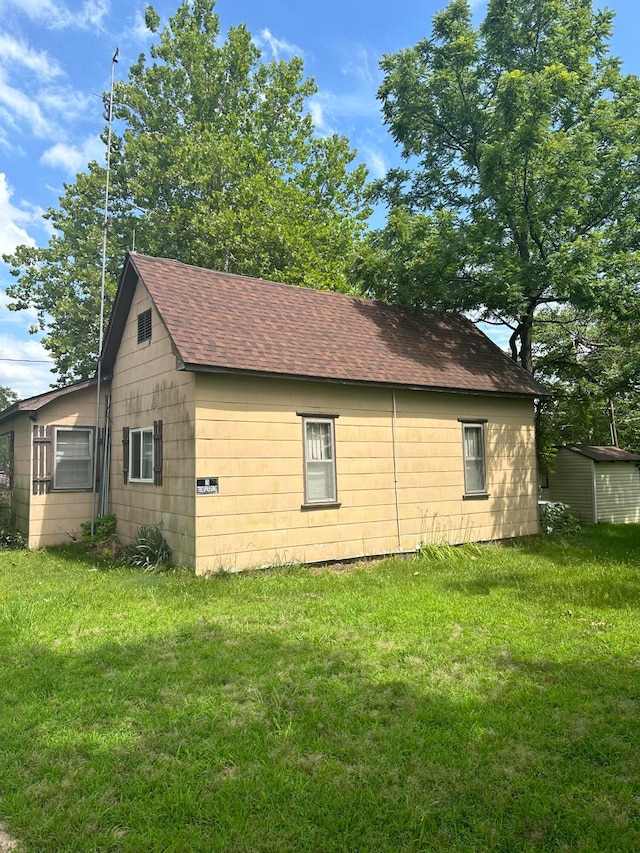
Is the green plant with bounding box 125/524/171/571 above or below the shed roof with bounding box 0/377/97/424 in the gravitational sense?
below

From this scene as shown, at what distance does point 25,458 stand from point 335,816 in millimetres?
12344

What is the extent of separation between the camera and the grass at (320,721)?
300 cm

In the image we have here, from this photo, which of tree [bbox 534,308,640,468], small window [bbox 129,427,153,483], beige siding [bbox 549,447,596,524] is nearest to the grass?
small window [bbox 129,427,153,483]

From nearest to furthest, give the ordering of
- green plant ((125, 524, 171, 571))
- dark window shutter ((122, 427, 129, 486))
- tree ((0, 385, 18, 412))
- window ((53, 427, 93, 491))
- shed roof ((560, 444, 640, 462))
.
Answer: green plant ((125, 524, 171, 571)) → dark window shutter ((122, 427, 129, 486)) → window ((53, 427, 93, 491)) → shed roof ((560, 444, 640, 462)) → tree ((0, 385, 18, 412))

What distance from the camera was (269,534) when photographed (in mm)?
9766

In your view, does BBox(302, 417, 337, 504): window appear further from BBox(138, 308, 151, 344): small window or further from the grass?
BBox(138, 308, 151, 344): small window

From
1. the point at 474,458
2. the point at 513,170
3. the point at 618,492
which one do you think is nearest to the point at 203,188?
the point at 513,170

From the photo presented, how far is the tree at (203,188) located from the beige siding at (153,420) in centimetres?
1268

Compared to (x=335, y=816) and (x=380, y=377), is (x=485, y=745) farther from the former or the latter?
(x=380, y=377)

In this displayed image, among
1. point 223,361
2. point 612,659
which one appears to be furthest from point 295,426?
point 612,659

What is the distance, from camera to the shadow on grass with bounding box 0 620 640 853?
9.69 ft

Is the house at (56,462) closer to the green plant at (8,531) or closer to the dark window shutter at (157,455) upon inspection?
the green plant at (8,531)


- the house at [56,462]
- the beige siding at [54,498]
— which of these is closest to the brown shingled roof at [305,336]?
the beige siding at [54,498]

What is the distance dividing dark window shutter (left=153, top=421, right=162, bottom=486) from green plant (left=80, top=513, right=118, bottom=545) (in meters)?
2.53
